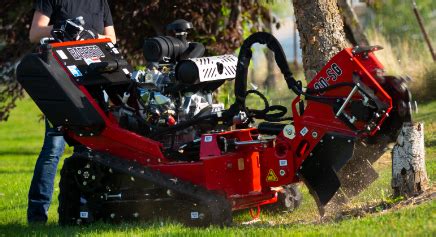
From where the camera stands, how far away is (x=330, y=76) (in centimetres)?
745

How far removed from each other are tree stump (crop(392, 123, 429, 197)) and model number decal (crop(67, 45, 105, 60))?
2.73 metres

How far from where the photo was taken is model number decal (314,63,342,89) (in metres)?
7.40

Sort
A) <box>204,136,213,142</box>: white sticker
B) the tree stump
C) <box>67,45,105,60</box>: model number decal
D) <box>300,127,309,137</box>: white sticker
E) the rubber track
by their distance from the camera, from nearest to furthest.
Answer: <box>300,127,309,137</box>: white sticker < the rubber track < <box>204,136,213,142</box>: white sticker < the tree stump < <box>67,45,105,60</box>: model number decal

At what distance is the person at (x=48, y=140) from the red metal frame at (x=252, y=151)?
0.65 metres

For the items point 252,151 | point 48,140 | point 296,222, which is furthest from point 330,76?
point 48,140

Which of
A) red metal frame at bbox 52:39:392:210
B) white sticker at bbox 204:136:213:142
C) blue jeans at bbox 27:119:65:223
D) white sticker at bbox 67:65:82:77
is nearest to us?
red metal frame at bbox 52:39:392:210

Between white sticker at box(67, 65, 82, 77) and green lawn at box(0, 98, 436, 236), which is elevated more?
white sticker at box(67, 65, 82, 77)

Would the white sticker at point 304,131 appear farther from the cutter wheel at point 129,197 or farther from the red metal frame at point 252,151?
the cutter wheel at point 129,197

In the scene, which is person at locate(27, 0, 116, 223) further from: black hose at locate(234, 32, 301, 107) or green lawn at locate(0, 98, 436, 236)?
black hose at locate(234, 32, 301, 107)

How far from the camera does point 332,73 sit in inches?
293

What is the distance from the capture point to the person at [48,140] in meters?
8.91

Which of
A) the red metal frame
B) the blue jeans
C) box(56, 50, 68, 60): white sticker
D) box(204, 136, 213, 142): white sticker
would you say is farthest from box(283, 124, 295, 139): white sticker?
the blue jeans

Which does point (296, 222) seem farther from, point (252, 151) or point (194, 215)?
point (194, 215)

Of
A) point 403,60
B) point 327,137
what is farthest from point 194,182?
point 403,60
